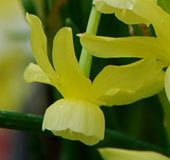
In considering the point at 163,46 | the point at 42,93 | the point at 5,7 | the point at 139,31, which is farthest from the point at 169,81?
the point at 5,7

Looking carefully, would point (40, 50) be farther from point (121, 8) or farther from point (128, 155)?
point (128, 155)

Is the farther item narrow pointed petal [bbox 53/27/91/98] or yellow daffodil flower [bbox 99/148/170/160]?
yellow daffodil flower [bbox 99/148/170/160]

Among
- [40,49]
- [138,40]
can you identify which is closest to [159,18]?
[138,40]

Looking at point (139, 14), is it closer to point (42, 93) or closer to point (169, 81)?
point (169, 81)

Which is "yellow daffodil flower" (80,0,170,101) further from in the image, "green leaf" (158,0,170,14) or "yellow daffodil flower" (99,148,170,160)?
"yellow daffodil flower" (99,148,170,160)

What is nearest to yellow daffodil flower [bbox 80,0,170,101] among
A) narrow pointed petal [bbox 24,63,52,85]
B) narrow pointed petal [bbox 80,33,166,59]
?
narrow pointed petal [bbox 80,33,166,59]

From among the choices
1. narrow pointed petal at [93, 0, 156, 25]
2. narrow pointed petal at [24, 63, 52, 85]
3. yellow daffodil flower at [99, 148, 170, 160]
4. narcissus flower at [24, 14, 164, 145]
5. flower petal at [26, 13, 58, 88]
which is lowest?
yellow daffodil flower at [99, 148, 170, 160]
